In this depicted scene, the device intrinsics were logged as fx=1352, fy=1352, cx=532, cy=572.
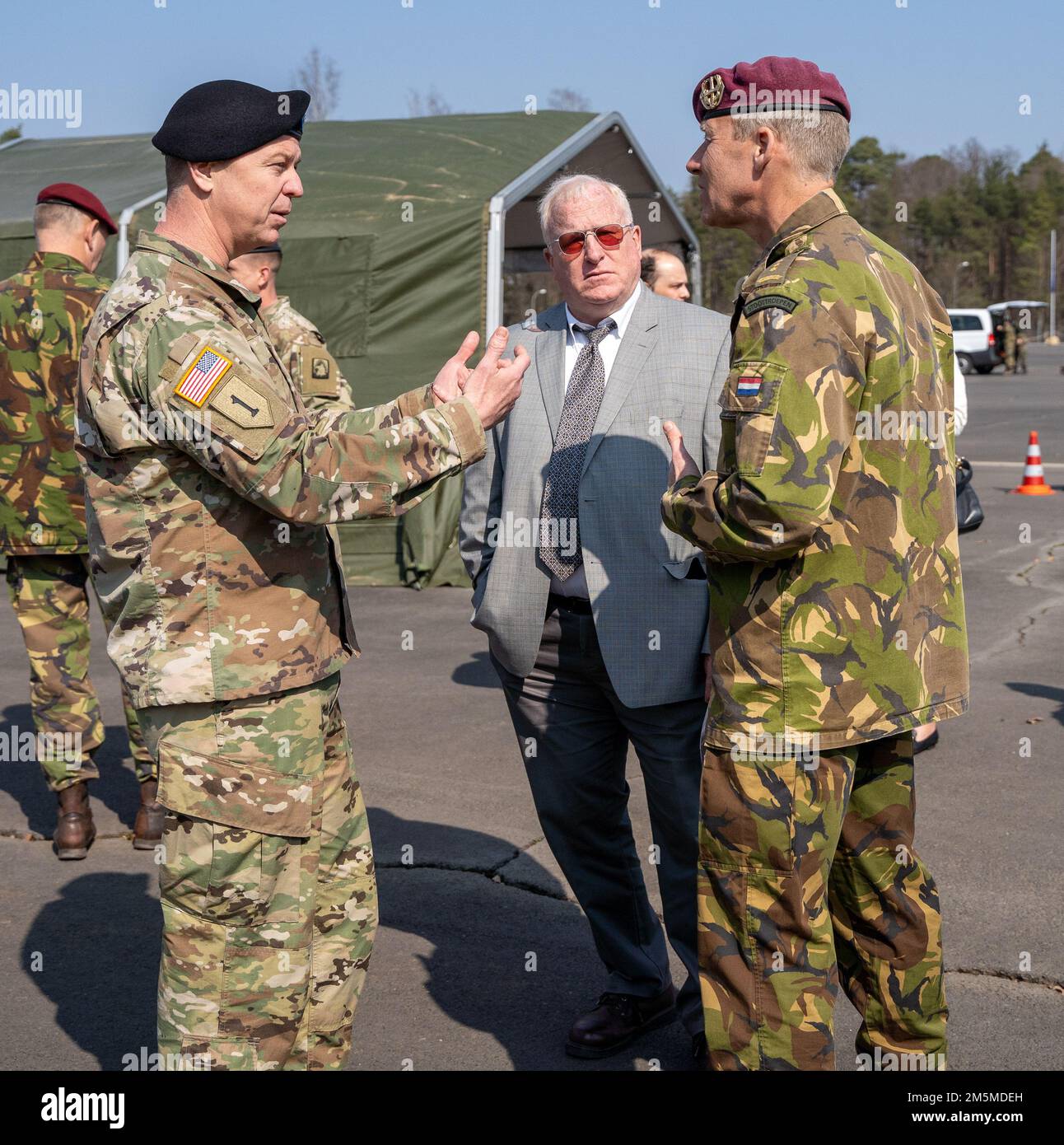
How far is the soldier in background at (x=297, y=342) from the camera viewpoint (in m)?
4.97

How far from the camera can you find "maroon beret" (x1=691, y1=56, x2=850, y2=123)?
2.53 metres

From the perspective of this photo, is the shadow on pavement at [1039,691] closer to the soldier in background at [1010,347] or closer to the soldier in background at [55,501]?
the soldier in background at [55,501]

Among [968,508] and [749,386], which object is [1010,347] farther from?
[749,386]

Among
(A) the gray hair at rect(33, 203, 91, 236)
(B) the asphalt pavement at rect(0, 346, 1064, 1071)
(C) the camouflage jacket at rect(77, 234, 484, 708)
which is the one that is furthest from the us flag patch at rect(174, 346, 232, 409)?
(A) the gray hair at rect(33, 203, 91, 236)

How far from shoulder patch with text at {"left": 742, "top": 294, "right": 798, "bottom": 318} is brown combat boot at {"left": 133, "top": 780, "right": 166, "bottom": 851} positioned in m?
3.29

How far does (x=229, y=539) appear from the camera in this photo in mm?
2588

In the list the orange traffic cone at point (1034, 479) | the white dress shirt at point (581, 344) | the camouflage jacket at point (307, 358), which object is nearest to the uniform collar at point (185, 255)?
the white dress shirt at point (581, 344)

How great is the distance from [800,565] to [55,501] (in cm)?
348

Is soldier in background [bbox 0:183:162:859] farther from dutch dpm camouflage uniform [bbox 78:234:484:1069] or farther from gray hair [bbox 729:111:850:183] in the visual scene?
gray hair [bbox 729:111:850:183]

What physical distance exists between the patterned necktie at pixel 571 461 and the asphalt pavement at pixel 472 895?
1.27 meters

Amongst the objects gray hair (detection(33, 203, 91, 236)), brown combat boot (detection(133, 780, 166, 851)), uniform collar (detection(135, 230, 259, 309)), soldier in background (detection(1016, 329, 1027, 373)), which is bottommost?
brown combat boot (detection(133, 780, 166, 851))

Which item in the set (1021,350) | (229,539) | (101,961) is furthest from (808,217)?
(1021,350)

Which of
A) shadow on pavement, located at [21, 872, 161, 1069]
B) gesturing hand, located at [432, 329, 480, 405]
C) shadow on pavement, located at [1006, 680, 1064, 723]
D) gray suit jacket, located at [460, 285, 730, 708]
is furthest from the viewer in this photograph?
shadow on pavement, located at [1006, 680, 1064, 723]
